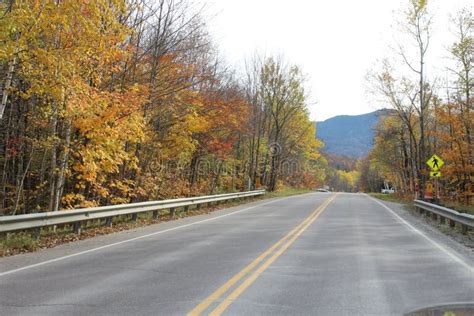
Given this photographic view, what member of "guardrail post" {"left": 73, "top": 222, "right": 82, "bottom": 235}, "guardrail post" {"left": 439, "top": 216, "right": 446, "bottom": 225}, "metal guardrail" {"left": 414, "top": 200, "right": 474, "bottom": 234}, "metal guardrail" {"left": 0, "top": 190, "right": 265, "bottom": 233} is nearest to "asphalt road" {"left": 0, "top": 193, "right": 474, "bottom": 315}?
"metal guardrail" {"left": 0, "top": 190, "right": 265, "bottom": 233}

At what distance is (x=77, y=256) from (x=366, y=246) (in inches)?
249

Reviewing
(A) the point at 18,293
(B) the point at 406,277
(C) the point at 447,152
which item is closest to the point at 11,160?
(A) the point at 18,293

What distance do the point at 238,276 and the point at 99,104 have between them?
24.1 ft

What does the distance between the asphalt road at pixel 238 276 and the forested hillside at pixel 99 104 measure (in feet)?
11.7

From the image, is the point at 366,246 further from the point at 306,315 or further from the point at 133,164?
the point at 133,164

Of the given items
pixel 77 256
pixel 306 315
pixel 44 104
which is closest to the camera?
pixel 306 315

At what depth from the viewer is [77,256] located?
8.95 metres

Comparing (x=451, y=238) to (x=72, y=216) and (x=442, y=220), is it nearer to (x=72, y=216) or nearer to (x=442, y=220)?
(x=442, y=220)

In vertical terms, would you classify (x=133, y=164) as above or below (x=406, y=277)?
above

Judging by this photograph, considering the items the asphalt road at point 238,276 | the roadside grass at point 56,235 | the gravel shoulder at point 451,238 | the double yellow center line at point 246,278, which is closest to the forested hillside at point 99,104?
the roadside grass at point 56,235

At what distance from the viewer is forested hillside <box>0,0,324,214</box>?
400 inches

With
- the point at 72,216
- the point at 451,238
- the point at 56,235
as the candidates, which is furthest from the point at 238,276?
the point at 451,238

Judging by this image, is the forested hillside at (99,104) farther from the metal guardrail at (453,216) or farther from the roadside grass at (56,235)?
the metal guardrail at (453,216)

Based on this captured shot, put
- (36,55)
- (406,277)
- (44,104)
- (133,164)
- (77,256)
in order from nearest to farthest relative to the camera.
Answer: (406,277)
(77,256)
(36,55)
(44,104)
(133,164)
